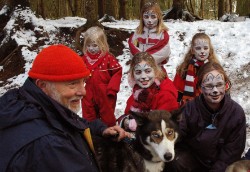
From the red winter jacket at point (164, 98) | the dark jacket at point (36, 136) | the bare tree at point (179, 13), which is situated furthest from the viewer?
the bare tree at point (179, 13)

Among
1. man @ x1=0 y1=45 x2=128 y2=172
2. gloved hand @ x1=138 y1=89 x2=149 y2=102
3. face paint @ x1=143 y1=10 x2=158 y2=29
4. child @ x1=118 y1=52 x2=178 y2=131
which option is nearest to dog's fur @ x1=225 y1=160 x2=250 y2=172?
child @ x1=118 y1=52 x2=178 y2=131

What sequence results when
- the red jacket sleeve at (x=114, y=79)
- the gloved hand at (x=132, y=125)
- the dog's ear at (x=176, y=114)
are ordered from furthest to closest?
the red jacket sleeve at (x=114, y=79) → the gloved hand at (x=132, y=125) → the dog's ear at (x=176, y=114)

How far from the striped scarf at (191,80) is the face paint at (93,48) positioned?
1340 mm

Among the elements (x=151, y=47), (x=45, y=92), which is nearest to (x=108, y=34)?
(x=151, y=47)

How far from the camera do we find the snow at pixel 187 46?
7189 mm

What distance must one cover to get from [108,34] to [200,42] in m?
4.68

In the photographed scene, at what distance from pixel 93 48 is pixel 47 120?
285 cm

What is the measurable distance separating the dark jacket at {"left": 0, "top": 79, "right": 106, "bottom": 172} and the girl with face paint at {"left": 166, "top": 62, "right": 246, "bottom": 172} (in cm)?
182

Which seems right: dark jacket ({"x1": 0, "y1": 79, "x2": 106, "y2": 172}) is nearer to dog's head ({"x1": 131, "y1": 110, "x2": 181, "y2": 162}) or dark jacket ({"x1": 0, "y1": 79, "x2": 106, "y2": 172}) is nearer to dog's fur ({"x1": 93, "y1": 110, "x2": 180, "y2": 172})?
dog's fur ({"x1": 93, "y1": 110, "x2": 180, "y2": 172})

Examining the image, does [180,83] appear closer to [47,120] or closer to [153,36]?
[153,36]

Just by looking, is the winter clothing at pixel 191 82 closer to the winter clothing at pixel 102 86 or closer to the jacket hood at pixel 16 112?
the winter clothing at pixel 102 86

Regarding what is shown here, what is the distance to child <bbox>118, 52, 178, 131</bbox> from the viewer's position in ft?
13.1

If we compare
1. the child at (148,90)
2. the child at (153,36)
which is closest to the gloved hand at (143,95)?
the child at (148,90)

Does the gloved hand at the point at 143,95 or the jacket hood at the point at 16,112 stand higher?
the jacket hood at the point at 16,112
